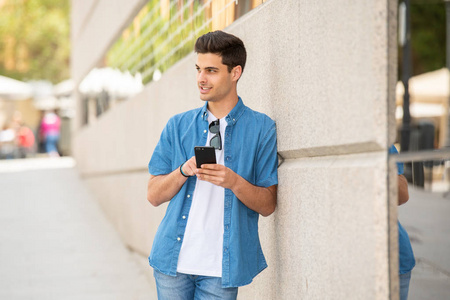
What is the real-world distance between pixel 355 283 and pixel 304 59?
Answer: 106 cm

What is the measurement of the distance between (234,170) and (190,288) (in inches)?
22.9

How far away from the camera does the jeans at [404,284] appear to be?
7.35ft

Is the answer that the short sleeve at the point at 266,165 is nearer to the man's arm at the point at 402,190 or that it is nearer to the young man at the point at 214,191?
the young man at the point at 214,191

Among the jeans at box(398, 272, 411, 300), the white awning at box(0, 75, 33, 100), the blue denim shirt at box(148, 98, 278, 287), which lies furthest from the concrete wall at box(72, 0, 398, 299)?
the white awning at box(0, 75, 33, 100)

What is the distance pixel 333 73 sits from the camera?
2590 millimetres

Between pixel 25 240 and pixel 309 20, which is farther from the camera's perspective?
pixel 25 240

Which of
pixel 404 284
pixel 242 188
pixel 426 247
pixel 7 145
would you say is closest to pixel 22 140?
pixel 7 145

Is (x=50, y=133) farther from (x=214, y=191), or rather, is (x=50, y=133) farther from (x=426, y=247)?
(x=426, y=247)

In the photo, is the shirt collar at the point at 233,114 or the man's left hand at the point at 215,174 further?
the shirt collar at the point at 233,114

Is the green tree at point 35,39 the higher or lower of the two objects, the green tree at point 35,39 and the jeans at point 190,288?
the higher

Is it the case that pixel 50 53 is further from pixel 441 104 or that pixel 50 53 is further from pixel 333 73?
pixel 333 73

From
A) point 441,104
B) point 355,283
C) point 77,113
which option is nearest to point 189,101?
point 355,283

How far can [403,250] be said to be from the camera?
2.26 metres

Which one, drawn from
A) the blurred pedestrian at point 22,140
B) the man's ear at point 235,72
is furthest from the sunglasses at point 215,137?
the blurred pedestrian at point 22,140
